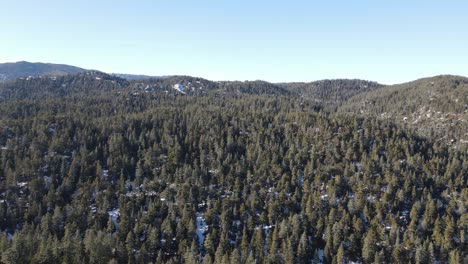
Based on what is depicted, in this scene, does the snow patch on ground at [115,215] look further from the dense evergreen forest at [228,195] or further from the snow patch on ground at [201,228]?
the snow patch on ground at [201,228]

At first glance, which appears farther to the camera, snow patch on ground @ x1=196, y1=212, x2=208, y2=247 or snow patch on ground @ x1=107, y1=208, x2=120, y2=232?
snow patch on ground @ x1=107, y1=208, x2=120, y2=232

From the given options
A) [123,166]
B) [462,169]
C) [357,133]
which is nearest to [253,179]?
[123,166]

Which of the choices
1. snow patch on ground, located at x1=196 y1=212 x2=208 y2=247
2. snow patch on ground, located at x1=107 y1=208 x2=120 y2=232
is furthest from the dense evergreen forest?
snow patch on ground, located at x1=107 y1=208 x2=120 y2=232

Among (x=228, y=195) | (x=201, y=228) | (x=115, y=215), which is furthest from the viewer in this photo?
(x=228, y=195)

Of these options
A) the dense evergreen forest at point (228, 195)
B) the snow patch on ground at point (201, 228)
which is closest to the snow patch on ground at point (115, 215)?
the dense evergreen forest at point (228, 195)

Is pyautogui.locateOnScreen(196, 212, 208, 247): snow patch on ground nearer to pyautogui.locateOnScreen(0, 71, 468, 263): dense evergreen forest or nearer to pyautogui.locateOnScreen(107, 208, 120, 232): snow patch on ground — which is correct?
pyautogui.locateOnScreen(0, 71, 468, 263): dense evergreen forest

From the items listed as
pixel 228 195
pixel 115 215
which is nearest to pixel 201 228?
pixel 228 195

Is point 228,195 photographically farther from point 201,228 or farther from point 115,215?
point 115,215

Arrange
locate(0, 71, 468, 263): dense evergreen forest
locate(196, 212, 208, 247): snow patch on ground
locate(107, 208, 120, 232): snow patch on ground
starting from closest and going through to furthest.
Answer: locate(0, 71, 468, 263): dense evergreen forest < locate(196, 212, 208, 247): snow patch on ground < locate(107, 208, 120, 232): snow patch on ground

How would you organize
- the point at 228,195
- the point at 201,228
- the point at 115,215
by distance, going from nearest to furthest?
the point at 201,228
the point at 115,215
the point at 228,195
